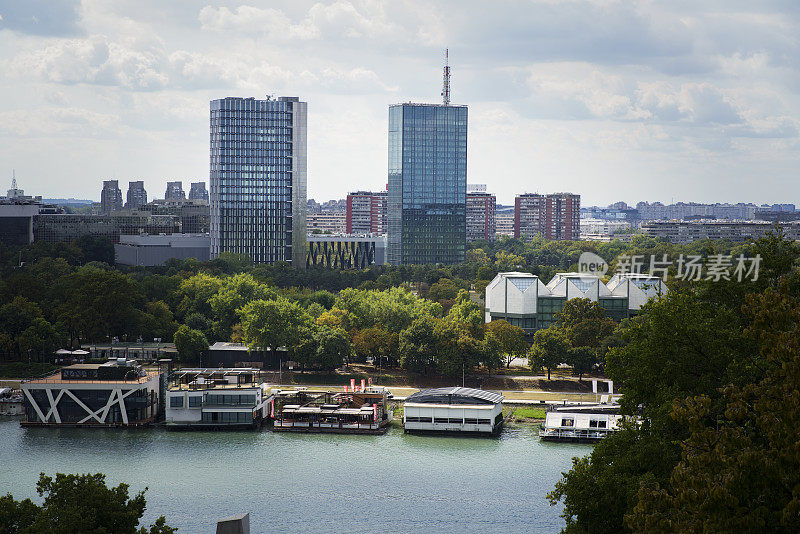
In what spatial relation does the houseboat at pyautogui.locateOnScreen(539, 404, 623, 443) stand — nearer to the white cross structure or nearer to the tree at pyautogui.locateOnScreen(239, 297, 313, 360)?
the tree at pyautogui.locateOnScreen(239, 297, 313, 360)

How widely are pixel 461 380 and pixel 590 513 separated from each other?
24344mm

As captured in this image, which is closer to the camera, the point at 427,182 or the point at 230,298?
the point at 230,298

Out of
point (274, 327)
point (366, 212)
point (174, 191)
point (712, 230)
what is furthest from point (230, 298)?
point (174, 191)

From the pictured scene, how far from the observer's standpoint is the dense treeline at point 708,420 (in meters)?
10.9

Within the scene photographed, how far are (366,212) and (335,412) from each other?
108m

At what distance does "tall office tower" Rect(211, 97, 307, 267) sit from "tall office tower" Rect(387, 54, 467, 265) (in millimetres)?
16619

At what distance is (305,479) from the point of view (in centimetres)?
2761

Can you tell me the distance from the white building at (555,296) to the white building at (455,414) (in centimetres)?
1445

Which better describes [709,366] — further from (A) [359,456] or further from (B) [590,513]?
(A) [359,456]

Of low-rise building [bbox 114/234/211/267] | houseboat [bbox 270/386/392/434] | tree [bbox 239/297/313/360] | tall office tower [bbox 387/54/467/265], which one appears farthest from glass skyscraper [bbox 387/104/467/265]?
houseboat [bbox 270/386/392/434]

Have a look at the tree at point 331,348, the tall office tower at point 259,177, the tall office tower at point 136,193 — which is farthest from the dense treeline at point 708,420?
the tall office tower at point 136,193

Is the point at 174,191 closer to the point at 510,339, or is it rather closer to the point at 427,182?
the point at 427,182

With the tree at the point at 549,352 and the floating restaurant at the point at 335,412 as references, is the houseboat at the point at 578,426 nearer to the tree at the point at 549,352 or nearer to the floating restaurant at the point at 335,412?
the floating restaurant at the point at 335,412

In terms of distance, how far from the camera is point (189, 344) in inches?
1745
